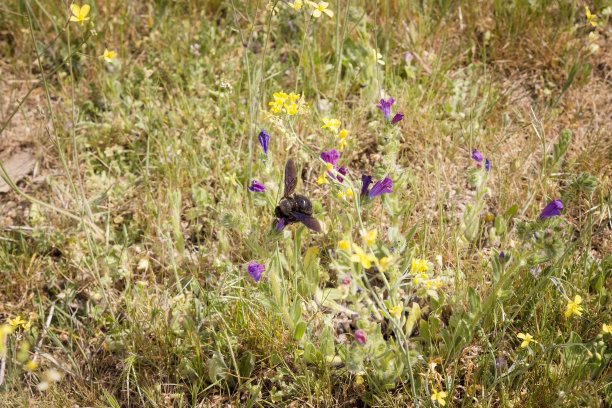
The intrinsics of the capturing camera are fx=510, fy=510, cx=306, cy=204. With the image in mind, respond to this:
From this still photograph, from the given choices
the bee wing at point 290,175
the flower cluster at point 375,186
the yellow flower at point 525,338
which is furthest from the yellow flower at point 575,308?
the bee wing at point 290,175

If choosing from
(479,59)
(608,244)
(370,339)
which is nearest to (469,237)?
(608,244)

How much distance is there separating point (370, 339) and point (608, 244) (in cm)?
134

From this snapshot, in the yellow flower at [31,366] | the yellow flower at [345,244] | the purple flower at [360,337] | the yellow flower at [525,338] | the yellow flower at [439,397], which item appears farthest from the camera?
the yellow flower at [31,366]

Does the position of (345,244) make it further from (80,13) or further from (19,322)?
(19,322)

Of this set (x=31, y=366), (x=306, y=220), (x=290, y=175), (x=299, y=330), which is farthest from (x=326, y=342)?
(x=31, y=366)

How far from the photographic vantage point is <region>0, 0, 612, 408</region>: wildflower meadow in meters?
1.80

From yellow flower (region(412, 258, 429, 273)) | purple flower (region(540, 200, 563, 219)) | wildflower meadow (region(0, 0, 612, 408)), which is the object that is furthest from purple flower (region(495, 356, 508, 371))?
purple flower (region(540, 200, 563, 219))

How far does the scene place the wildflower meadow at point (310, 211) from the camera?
5.90 feet

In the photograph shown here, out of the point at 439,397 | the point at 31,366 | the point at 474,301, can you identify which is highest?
the point at 474,301

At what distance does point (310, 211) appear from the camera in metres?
1.60

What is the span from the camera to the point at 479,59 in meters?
3.26

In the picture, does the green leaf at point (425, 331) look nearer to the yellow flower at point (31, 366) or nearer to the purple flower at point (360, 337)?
the purple flower at point (360, 337)

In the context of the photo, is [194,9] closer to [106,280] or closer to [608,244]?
[106,280]

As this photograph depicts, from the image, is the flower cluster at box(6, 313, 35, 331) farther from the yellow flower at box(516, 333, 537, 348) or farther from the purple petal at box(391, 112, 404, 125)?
the yellow flower at box(516, 333, 537, 348)
